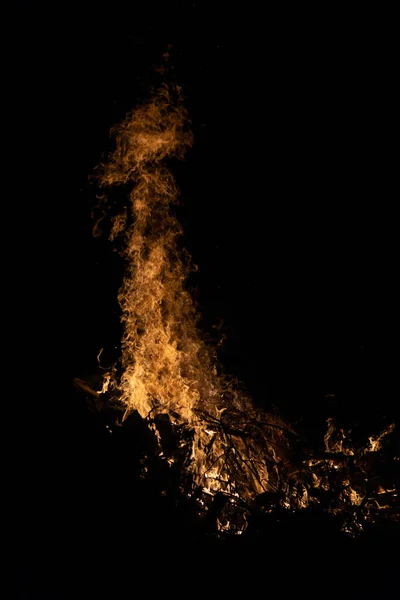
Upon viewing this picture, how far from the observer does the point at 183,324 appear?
12.3 ft

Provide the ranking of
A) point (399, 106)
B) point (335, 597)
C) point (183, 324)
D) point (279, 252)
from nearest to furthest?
1. point (335, 597)
2. point (399, 106)
3. point (183, 324)
4. point (279, 252)

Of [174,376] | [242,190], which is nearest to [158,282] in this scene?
[174,376]

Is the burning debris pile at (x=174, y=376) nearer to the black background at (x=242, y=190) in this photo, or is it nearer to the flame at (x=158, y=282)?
the flame at (x=158, y=282)

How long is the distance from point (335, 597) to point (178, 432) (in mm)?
999

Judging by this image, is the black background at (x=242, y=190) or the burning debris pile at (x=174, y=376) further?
the black background at (x=242, y=190)

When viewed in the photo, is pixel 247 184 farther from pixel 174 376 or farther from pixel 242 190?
pixel 174 376

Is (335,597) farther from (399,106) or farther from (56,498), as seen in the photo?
(399,106)

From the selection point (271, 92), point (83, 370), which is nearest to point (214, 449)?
point (83, 370)

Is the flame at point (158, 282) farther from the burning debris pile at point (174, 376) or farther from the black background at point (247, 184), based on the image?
the black background at point (247, 184)

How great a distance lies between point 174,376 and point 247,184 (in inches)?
64.0

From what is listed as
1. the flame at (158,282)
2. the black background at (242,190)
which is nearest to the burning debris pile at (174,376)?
the flame at (158,282)

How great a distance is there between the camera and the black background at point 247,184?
3373 millimetres

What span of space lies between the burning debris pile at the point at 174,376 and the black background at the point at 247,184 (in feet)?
0.66

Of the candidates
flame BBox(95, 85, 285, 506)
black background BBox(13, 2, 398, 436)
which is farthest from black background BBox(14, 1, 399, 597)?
flame BBox(95, 85, 285, 506)
